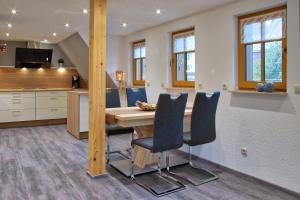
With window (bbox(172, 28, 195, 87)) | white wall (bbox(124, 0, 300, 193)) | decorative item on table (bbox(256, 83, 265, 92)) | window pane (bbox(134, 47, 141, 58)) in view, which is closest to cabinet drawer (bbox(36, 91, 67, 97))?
window pane (bbox(134, 47, 141, 58))

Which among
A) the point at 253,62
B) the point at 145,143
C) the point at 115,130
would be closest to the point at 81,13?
the point at 115,130

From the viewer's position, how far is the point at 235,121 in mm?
3723

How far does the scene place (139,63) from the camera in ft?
20.9

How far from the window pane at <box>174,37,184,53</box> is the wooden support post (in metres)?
1.85

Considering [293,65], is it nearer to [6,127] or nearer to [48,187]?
[48,187]

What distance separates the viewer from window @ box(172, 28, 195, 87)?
4.69m

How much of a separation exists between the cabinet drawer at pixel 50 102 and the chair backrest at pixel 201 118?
4.93 meters

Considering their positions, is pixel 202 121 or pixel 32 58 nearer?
pixel 202 121

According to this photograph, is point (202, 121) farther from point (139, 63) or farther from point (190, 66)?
point (139, 63)

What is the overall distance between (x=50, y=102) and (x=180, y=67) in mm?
3929

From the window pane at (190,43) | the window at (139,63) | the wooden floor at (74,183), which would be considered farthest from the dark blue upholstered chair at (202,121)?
the window at (139,63)

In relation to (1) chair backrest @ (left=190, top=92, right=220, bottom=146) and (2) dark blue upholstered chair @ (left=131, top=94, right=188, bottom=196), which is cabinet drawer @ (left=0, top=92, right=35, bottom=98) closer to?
(2) dark blue upholstered chair @ (left=131, top=94, right=188, bottom=196)

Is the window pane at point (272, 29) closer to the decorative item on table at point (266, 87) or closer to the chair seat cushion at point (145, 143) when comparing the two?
the decorative item on table at point (266, 87)

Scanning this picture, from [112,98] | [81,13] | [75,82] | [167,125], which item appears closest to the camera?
[167,125]
